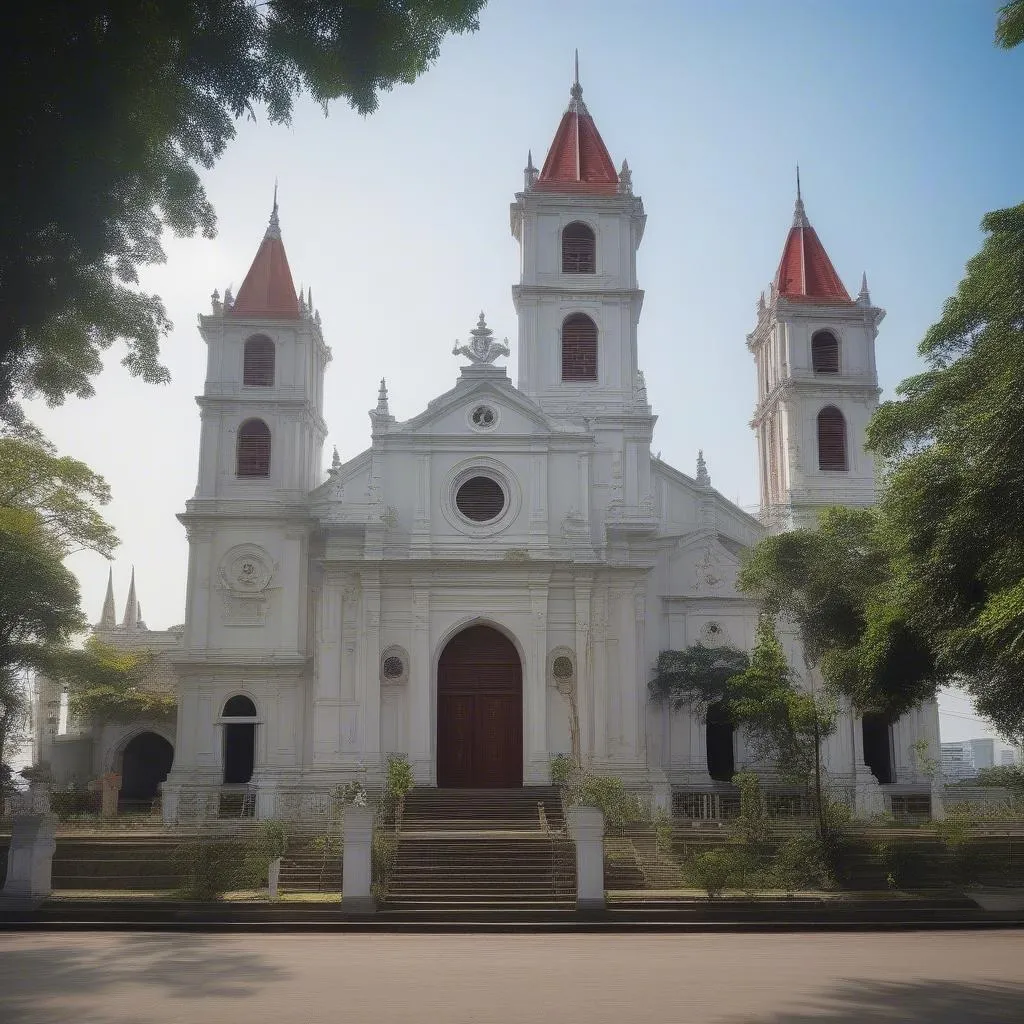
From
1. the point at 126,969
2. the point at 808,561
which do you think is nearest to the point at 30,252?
the point at 126,969

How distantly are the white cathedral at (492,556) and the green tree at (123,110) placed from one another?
17.9 meters

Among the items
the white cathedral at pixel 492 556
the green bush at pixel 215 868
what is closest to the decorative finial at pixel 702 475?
the white cathedral at pixel 492 556

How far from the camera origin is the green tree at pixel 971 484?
14.9m

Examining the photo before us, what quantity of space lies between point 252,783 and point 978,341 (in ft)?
63.1

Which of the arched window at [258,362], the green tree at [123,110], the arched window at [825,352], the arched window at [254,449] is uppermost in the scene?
the arched window at [825,352]

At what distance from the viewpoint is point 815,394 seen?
34.2m

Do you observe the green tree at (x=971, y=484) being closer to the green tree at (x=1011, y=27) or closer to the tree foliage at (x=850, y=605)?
the tree foliage at (x=850, y=605)

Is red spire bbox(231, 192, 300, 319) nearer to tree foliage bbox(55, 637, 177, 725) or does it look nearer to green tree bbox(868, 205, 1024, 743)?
tree foliage bbox(55, 637, 177, 725)

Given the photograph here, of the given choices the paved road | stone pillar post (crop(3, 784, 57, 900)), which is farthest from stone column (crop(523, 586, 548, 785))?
stone pillar post (crop(3, 784, 57, 900))

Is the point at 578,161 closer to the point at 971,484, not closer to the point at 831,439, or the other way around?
the point at 831,439

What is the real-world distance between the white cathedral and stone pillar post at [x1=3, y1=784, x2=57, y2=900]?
7.55m

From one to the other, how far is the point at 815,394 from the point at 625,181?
26.0 feet

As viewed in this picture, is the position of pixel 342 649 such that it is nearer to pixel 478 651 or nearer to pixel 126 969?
pixel 478 651

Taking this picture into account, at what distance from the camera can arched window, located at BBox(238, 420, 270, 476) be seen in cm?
3228
